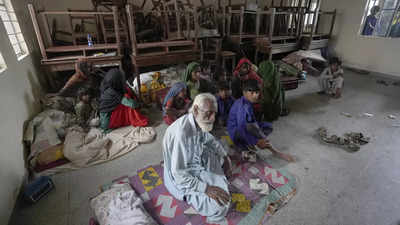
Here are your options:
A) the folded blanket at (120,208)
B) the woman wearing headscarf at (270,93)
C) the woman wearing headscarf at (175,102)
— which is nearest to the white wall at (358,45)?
the woman wearing headscarf at (270,93)

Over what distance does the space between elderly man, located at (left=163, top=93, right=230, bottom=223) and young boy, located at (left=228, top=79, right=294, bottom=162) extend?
733 mm

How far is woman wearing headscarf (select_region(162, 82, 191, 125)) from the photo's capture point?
132 inches

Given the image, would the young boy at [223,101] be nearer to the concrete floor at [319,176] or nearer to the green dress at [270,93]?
the green dress at [270,93]

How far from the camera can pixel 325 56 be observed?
7148 millimetres

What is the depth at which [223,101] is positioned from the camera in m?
3.49

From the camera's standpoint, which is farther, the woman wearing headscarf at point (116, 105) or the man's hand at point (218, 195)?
the woman wearing headscarf at point (116, 105)

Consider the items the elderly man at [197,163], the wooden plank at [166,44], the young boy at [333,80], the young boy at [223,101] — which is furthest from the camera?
the young boy at [333,80]

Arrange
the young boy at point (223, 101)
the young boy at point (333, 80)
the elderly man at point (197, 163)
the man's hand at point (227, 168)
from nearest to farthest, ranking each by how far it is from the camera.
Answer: the elderly man at point (197, 163)
the man's hand at point (227, 168)
the young boy at point (223, 101)
the young boy at point (333, 80)

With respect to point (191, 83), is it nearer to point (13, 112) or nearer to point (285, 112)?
point (285, 112)

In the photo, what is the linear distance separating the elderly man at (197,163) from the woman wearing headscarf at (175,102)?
4.72 feet

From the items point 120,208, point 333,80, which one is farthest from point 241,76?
point 120,208

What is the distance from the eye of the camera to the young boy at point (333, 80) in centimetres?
459

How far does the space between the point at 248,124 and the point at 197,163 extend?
1.00 meters

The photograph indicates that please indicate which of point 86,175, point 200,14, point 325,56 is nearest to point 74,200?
point 86,175
